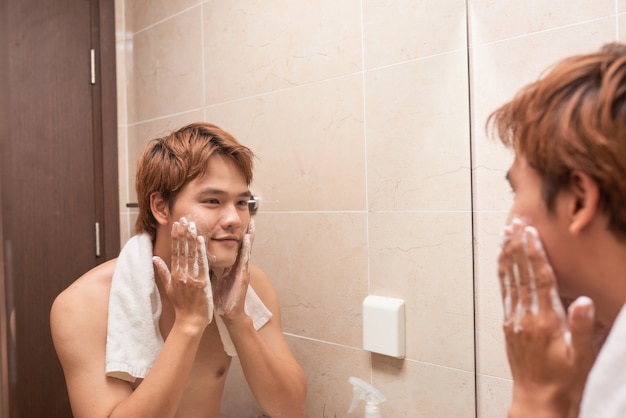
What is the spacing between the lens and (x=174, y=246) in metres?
0.94

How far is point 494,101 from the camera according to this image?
904 millimetres

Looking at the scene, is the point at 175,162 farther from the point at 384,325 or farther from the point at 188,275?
the point at 384,325

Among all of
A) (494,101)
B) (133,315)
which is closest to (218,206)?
(133,315)

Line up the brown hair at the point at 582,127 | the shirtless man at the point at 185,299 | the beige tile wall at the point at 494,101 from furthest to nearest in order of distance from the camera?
1. the shirtless man at the point at 185,299
2. the beige tile wall at the point at 494,101
3. the brown hair at the point at 582,127

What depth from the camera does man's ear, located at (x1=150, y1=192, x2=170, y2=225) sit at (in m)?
0.97


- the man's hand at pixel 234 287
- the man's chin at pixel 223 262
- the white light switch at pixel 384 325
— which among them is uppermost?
the man's chin at pixel 223 262

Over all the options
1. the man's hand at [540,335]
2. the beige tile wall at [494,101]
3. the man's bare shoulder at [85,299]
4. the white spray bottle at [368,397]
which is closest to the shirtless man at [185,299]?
the man's bare shoulder at [85,299]

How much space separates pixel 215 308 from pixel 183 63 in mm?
486

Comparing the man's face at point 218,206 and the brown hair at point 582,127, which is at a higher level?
the brown hair at point 582,127

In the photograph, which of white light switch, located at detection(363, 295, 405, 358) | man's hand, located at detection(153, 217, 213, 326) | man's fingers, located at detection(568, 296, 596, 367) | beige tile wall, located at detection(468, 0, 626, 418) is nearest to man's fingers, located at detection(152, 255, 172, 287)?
man's hand, located at detection(153, 217, 213, 326)

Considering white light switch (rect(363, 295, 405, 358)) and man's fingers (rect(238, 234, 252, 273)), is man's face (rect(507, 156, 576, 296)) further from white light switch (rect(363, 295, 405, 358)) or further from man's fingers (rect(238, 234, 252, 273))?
man's fingers (rect(238, 234, 252, 273))

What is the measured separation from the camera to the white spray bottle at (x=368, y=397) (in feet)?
3.34

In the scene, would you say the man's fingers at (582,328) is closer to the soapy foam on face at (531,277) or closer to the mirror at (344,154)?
the soapy foam on face at (531,277)

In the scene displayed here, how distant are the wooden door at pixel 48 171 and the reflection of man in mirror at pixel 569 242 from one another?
684 millimetres
